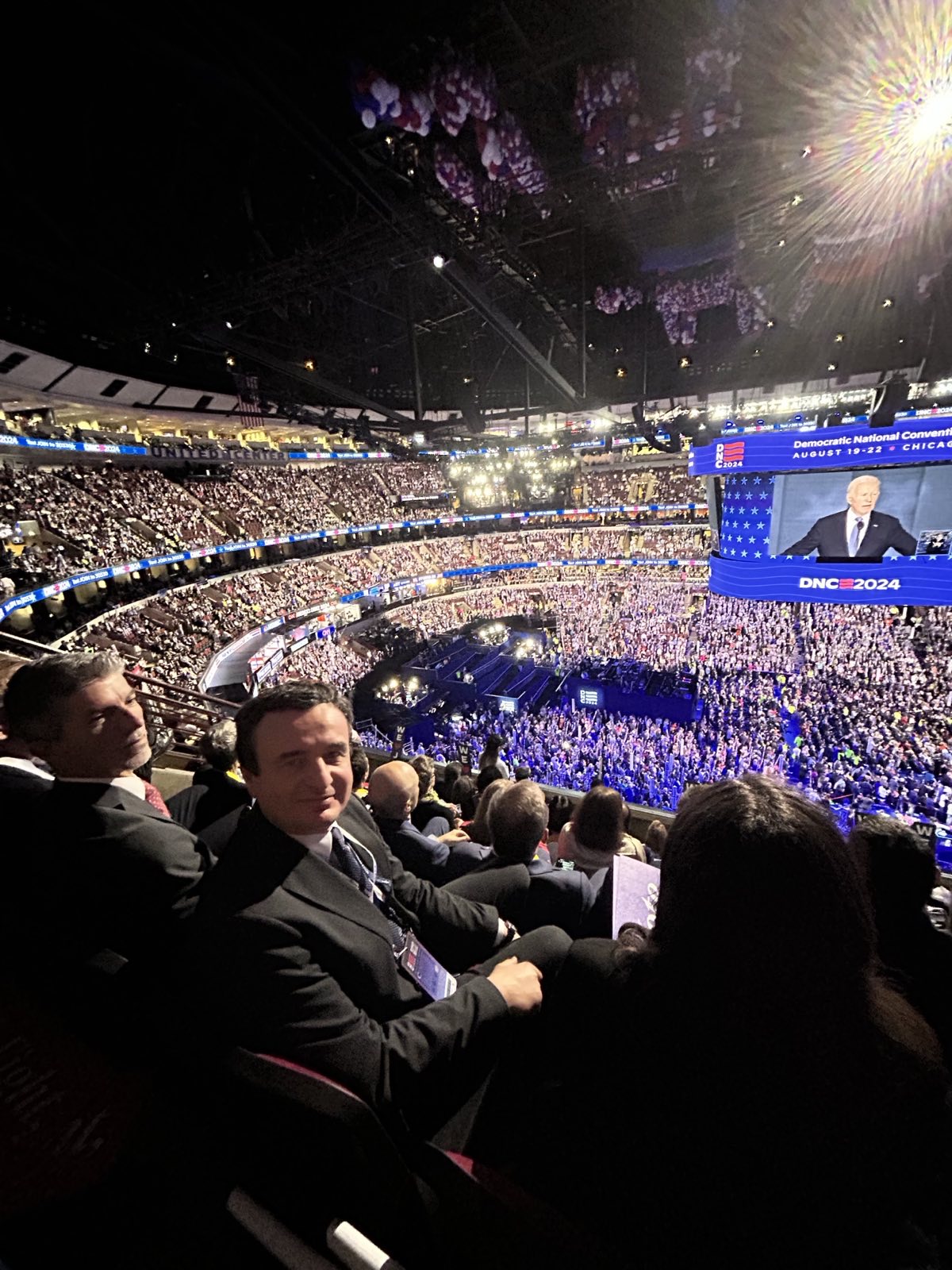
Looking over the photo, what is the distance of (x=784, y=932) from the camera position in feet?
3.43

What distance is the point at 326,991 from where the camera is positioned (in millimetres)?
1363

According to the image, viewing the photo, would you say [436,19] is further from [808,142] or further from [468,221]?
[808,142]

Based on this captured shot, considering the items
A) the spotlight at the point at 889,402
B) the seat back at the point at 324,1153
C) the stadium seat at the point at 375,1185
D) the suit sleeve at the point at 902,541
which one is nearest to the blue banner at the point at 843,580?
the suit sleeve at the point at 902,541

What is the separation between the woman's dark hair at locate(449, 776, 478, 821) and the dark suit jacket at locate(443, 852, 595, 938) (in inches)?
148

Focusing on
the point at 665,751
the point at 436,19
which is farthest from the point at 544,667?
the point at 436,19

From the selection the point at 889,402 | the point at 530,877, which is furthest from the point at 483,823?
the point at 889,402

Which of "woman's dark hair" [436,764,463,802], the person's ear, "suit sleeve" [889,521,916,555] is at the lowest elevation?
"woman's dark hair" [436,764,463,802]

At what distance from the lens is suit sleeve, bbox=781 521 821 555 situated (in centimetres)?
1035

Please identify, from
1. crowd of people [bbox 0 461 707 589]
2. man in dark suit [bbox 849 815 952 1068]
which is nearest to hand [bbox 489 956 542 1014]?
man in dark suit [bbox 849 815 952 1068]

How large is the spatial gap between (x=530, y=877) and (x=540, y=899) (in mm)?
118

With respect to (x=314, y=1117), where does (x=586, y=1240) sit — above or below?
below

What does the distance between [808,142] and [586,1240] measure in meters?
8.96

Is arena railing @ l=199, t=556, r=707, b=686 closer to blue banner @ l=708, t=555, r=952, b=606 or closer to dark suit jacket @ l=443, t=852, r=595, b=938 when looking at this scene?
blue banner @ l=708, t=555, r=952, b=606

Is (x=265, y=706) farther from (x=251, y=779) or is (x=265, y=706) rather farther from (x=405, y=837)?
(x=405, y=837)
